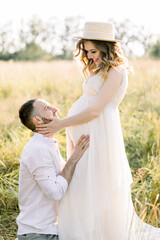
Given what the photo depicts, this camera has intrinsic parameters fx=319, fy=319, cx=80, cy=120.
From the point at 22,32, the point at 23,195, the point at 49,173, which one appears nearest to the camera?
the point at 49,173

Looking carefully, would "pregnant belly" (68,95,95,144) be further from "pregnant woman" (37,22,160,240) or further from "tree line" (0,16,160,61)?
"tree line" (0,16,160,61)

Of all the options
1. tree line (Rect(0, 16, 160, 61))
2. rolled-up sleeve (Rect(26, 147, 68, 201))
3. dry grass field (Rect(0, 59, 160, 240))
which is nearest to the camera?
rolled-up sleeve (Rect(26, 147, 68, 201))

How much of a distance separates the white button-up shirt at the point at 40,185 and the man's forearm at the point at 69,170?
5 centimetres

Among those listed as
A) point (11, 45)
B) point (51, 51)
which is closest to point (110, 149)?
point (11, 45)

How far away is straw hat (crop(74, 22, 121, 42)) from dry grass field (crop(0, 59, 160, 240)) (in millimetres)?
513

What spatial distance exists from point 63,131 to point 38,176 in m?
2.65

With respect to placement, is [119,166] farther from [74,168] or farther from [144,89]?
[144,89]

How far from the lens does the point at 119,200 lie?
9.64 feet

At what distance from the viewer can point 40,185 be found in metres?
2.72

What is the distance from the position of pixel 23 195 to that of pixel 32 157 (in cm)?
42

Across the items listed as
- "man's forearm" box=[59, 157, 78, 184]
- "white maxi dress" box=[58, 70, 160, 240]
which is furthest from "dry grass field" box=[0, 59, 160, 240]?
"man's forearm" box=[59, 157, 78, 184]

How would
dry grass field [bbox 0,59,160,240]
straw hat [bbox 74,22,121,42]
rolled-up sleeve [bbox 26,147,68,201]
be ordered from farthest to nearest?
dry grass field [bbox 0,59,160,240]
straw hat [bbox 74,22,121,42]
rolled-up sleeve [bbox 26,147,68,201]

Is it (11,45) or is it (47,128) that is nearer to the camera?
(47,128)

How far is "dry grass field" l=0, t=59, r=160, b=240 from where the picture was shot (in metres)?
3.83
